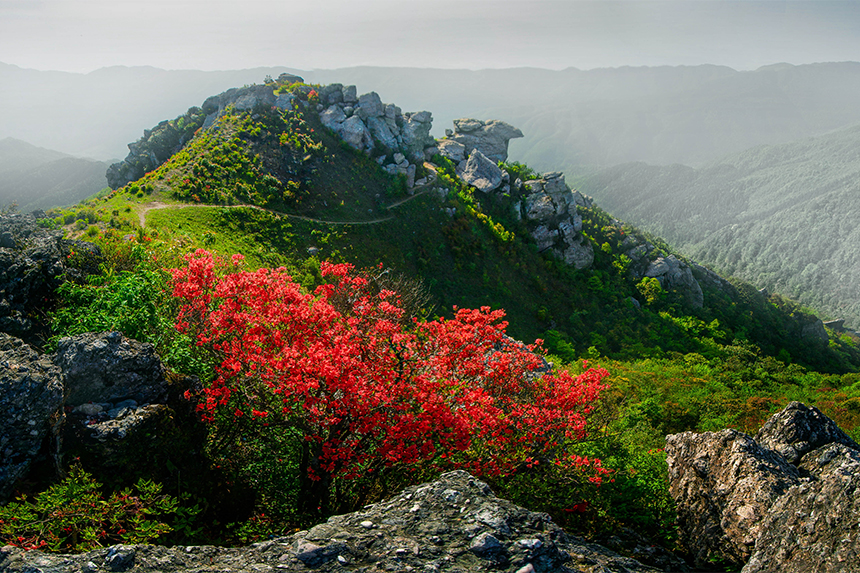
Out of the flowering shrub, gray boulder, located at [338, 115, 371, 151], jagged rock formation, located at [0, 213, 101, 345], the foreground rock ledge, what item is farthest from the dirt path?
the foreground rock ledge

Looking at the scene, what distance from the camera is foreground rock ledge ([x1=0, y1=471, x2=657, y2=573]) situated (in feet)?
21.1

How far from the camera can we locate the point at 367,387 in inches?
441

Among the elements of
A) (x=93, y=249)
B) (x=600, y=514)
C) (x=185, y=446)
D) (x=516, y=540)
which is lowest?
(x=600, y=514)

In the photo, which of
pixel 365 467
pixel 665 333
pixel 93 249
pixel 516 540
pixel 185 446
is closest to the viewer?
pixel 516 540

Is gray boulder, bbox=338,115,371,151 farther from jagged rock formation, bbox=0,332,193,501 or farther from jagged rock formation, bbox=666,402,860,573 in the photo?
jagged rock formation, bbox=666,402,860,573

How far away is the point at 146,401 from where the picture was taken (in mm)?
10961

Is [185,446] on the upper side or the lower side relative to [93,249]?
lower

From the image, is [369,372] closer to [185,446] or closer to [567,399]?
[185,446]

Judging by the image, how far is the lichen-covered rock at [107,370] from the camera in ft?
34.2

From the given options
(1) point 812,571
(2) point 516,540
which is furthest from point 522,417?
(1) point 812,571

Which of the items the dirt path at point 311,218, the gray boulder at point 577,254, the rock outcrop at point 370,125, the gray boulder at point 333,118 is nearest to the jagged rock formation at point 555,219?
the gray boulder at point 577,254

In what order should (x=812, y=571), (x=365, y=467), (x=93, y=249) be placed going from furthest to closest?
(x=93, y=249) < (x=365, y=467) < (x=812, y=571)

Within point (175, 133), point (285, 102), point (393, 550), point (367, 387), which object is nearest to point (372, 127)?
point (285, 102)

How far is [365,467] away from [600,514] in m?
7.73
